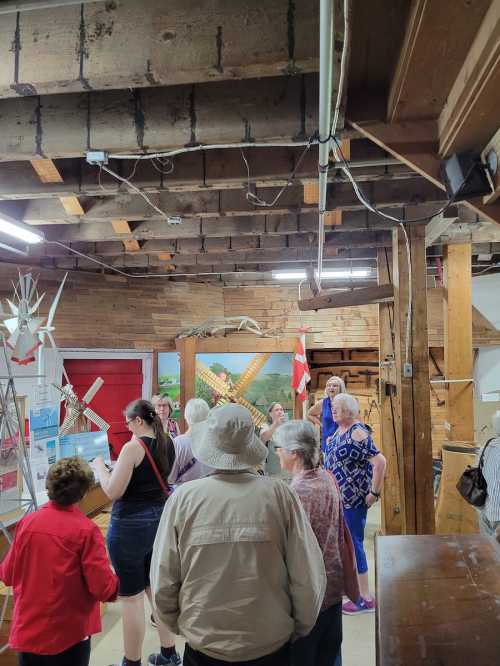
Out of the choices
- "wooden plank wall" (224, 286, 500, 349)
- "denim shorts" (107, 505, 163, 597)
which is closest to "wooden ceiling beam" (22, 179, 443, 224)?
"denim shorts" (107, 505, 163, 597)

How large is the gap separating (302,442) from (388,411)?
3.09 m

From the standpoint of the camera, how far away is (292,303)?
792cm

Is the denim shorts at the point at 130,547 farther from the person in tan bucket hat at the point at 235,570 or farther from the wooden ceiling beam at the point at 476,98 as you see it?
the wooden ceiling beam at the point at 476,98

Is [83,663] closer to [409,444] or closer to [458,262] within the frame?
[409,444]

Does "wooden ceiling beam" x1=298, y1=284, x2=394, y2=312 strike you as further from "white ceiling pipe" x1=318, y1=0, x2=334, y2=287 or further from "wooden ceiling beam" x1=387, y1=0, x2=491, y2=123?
"wooden ceiling beam" x1=387, y1=0, x2=491, y2=123

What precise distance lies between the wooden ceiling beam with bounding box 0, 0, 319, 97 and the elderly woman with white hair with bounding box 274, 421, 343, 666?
1.68 meters

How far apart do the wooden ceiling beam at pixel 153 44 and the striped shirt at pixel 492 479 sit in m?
2.85

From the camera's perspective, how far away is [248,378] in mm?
7855

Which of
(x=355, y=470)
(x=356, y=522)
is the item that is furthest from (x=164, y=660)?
(x=355, y=470)

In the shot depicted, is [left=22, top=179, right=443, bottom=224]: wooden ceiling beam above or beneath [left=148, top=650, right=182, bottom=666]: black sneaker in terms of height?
above

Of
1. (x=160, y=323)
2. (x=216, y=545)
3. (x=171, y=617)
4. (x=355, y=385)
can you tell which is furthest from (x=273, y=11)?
(x=355, y=385)

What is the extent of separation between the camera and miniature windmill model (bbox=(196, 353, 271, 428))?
7.77 metres

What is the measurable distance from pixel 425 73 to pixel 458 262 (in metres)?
3.36

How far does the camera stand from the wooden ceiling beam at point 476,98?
1508 mm
